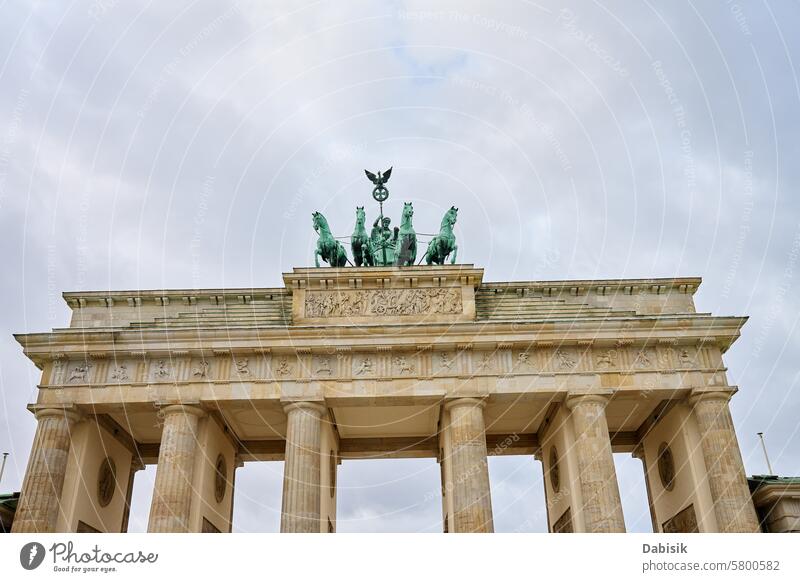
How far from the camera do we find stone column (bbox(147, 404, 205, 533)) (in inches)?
976

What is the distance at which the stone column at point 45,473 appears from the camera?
24.8 meters

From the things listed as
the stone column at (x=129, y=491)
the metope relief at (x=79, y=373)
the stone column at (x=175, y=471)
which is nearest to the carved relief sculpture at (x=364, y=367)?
the stone column at (x=175, y=471)

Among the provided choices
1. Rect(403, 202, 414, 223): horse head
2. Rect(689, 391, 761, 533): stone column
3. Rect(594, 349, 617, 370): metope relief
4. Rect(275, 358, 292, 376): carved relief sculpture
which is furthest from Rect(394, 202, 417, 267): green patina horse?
Rect(689, 391, 761, 533): stone column

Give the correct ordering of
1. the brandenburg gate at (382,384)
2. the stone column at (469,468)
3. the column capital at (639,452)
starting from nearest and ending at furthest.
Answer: the stone column at (469,468)
the brandenburg gate at (382,384)
the column capital at (639,452)

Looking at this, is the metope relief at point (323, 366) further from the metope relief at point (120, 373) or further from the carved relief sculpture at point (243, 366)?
the metope relief at point (120, 373)

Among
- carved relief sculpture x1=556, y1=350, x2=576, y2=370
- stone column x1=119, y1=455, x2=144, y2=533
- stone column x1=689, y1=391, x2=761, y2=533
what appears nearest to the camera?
stone column x1=689, y1=391, x2=761, y2=533

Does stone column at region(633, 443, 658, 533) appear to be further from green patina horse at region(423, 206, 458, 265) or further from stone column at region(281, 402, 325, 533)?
stone column at region(281, 402, 325, 533)

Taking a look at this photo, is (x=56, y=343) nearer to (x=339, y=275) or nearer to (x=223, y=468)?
(x=223, y=468)

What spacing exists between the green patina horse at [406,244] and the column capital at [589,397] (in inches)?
357

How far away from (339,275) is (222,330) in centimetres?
528

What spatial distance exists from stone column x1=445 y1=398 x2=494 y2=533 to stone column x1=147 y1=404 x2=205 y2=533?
986cm
